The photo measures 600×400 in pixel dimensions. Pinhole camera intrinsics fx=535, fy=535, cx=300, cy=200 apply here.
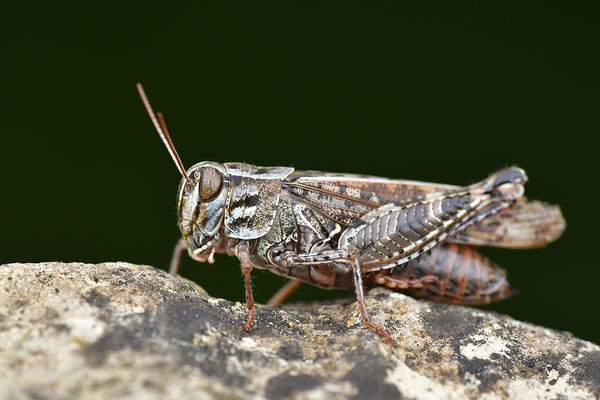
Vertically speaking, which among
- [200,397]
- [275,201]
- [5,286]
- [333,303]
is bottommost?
[333,303]

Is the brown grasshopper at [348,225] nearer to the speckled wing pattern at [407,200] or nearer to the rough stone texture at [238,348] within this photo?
the speckled wing pattern at [407,200]

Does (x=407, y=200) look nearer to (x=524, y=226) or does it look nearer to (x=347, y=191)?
(x=347, y=191)

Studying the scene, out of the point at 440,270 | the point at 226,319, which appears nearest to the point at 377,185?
the point at 440,270

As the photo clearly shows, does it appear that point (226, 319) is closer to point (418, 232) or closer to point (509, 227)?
point (418, 232)

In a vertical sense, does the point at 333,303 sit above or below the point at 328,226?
below

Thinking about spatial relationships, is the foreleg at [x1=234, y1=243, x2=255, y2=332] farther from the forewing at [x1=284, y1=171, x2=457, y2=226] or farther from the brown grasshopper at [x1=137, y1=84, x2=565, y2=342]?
the forewing at [x1=284, y1=171, x2=457, y2=226]

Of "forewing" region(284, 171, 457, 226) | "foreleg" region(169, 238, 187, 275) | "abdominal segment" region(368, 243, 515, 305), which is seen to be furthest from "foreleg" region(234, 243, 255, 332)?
"abdominal segment" region(368, 243, 515, 305)
